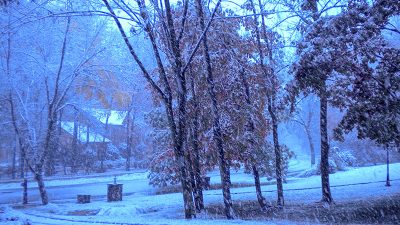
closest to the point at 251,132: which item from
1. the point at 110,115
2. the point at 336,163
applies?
the point at 336,163

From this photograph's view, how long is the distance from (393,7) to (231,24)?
727cm

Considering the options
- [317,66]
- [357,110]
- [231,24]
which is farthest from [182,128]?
[231,24]

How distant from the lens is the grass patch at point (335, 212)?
475 inches

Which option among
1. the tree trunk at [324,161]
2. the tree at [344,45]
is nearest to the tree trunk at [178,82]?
the tree at [344,45]

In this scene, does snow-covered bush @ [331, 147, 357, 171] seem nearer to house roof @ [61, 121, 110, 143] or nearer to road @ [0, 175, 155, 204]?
road @ [0, 175, 155, 204]

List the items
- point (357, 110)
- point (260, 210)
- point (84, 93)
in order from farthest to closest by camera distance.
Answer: point (84, 93)
point (260, 210)
point (357, 110)

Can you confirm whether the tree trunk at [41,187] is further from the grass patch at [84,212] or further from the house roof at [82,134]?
the house roof at [82,134]

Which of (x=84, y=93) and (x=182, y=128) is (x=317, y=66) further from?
(x=84, y=93)

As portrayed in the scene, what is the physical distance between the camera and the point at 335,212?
1380cm

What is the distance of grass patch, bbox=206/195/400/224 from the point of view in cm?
1206

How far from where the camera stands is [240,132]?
1628 centimetres

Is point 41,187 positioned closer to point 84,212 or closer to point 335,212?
point 84,212

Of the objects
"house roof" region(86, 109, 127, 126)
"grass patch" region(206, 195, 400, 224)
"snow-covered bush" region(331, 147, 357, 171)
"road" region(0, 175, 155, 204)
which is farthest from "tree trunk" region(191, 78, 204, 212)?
"snow-covered bush" region(331, 147, 357, 171)

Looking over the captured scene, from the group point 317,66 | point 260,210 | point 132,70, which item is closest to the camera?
point 317,66
